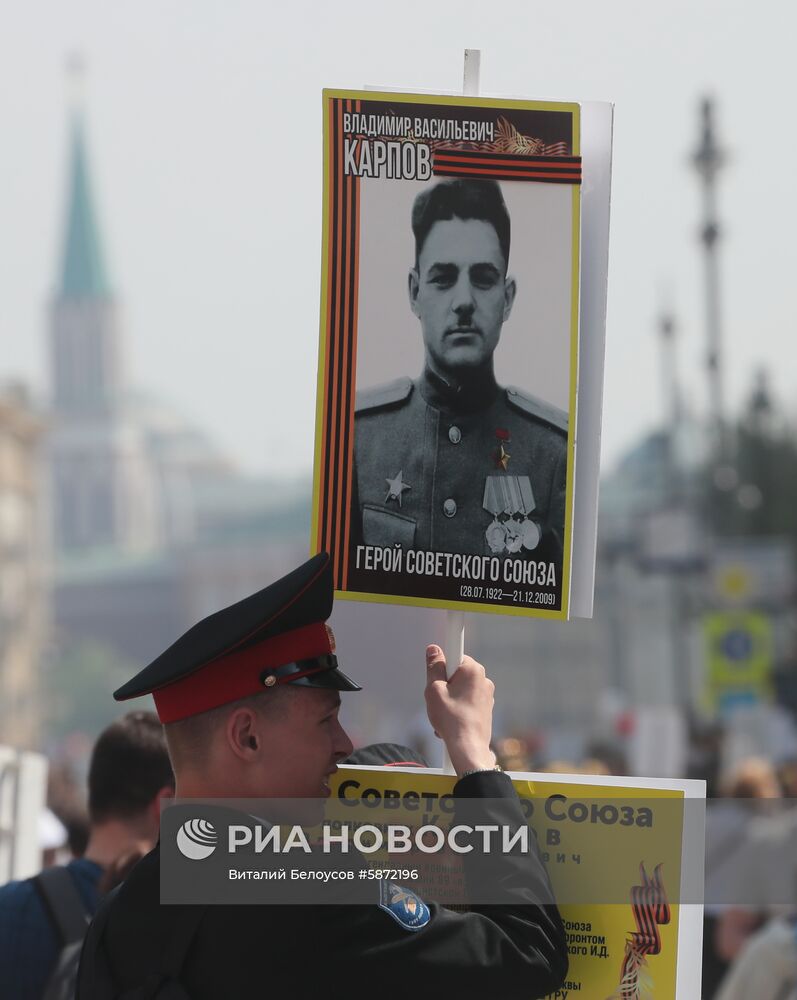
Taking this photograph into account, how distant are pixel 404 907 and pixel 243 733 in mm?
356

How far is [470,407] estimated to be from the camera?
11.1 feet

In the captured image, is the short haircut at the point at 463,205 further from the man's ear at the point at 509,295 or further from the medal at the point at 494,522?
the medal at the point at 494,522

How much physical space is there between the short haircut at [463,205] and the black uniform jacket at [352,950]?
106 cm

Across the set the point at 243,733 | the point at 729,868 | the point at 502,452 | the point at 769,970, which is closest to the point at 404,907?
the point at 243,733

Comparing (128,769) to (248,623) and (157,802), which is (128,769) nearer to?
(157,802)

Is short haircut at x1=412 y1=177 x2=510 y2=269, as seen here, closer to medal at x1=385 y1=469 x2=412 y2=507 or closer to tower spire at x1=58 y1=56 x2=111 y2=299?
medal at x1=385 y1=469 x2=412 y2=507

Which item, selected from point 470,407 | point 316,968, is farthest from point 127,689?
point 470,407

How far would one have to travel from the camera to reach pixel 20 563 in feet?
373

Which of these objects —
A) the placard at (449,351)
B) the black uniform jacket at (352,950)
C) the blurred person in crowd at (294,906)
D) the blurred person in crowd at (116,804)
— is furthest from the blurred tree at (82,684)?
the black uniform jacket at (352,950)

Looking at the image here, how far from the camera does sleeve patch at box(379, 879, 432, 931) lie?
113 inches

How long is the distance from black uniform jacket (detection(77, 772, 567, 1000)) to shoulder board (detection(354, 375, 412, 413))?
0.83 m

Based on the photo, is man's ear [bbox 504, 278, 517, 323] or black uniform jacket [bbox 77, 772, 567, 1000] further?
man's ear [bbox 504, 278, 517, 323]

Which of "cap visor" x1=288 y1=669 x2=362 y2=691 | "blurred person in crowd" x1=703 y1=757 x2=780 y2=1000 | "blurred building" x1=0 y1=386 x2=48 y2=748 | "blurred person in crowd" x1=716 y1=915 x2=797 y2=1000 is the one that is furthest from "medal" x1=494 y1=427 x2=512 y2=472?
"blurred building" x1=0 y1=386 x2=48 y2=748

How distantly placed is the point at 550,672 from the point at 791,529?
7844 cm
